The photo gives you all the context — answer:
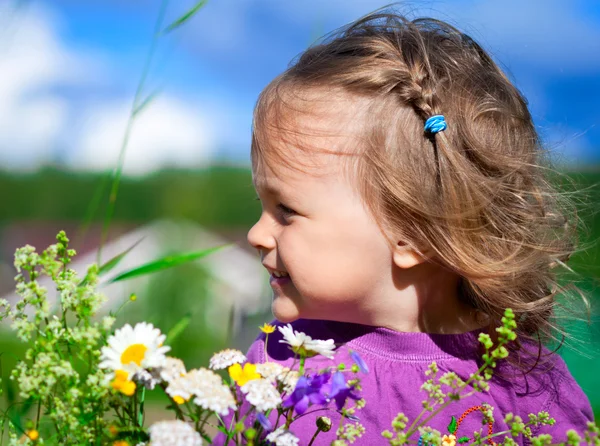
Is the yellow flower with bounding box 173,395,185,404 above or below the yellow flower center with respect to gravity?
below

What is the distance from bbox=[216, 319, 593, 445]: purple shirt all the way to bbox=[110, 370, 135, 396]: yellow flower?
Result: 3.34 feet

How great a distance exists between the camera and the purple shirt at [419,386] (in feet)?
6.45

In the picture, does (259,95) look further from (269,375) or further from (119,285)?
(119,285)

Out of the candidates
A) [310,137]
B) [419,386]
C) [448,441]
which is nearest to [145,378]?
[448,441]

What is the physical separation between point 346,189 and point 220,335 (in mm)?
1930

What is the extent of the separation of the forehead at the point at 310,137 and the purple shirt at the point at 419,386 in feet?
1.74

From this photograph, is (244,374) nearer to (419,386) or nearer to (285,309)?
(285,309)

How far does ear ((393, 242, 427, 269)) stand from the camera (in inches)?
76.5

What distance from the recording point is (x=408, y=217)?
1950 mm

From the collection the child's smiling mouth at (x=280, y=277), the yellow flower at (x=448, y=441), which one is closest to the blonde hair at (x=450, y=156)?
the child's smiling mouth at (x=280, y=277)

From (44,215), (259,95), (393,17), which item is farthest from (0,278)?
(393,17)

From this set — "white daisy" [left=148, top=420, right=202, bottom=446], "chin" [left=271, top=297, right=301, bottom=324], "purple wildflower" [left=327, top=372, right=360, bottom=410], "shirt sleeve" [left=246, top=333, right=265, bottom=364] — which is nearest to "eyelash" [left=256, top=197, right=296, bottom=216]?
"chin" [left=271, top=297, right=301, bottom=324]

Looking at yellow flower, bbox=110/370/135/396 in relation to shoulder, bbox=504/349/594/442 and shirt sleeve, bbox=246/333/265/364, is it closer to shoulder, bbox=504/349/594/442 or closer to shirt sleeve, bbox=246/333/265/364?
shirt sleeve, bbox=246/333/265/364

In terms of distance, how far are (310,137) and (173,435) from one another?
1.13 m
